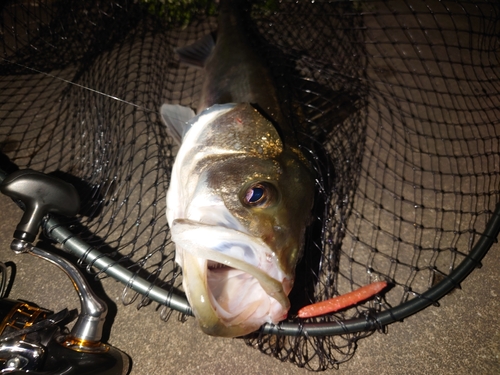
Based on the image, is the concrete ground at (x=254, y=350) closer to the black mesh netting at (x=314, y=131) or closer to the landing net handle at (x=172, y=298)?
the black mesh netting at (x=314, y=131)

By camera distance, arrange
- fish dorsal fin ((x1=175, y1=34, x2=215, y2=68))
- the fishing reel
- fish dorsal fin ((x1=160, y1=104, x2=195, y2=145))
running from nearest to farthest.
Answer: the fishing reel < fish dorsal fin ((x1=160, y1=104, x2=195, y2=145)) < fish dorsal fin ((x1=175, y1=34, x2=215, y2=68))

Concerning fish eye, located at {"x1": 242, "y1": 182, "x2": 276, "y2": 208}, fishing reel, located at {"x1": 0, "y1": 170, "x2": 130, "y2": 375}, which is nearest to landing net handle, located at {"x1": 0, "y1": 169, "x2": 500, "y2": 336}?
fishing reel, located at {"x1": 0, "y1": 170, "x2": 130, "y2": 375}

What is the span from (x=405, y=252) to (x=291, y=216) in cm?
146

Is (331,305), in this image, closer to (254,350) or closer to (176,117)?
(254,350)

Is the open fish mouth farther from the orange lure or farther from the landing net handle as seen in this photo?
the orange lure

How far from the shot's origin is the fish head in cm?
143

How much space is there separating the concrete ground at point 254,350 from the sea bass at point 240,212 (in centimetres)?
83

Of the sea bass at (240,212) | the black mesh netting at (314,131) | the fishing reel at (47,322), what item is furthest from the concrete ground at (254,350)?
the sea bass at (240,212)

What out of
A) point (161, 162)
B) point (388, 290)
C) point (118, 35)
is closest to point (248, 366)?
point (388, 290)

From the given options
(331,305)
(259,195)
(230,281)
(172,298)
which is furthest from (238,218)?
(331,305)

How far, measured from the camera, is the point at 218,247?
1410 millimetres

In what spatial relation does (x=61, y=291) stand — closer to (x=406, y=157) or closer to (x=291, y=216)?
(x=291, y=216)

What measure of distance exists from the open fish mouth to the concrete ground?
0.84m

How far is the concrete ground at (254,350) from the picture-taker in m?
2.22
